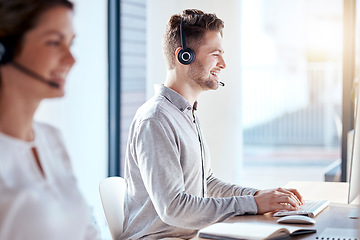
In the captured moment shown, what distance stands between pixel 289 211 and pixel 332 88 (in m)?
6.03

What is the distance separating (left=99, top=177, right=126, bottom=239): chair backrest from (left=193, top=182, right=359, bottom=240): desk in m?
0.39

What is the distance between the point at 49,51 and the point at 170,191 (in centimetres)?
79

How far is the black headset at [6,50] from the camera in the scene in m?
0.96

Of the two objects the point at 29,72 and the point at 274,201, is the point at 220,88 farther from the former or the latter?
the point at 29,72

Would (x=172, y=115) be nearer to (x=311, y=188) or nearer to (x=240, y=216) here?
(x=240, y=216)

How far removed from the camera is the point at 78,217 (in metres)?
1.08

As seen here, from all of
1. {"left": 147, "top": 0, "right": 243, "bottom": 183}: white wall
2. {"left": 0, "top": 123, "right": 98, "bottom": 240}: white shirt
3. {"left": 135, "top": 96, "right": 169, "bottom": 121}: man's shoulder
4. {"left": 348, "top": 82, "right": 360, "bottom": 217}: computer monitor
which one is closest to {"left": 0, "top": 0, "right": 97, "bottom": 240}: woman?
{"left": 0, "top": 123, "right": 98, "bottom": 240}: white shirt

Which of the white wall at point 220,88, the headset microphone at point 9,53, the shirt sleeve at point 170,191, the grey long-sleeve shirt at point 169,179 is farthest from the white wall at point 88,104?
the headset microphone at point 9,53

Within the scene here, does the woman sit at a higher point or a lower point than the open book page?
higher

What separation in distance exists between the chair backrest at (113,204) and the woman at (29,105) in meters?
0.80

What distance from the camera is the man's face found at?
2020 mm

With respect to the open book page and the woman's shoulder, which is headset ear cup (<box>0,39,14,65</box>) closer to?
the woman's shoulder

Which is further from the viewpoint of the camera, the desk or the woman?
the desk

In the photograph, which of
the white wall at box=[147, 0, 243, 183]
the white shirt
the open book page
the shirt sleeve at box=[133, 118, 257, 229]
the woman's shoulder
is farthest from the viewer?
the white wall at box=[147, 0, 243, 183]
